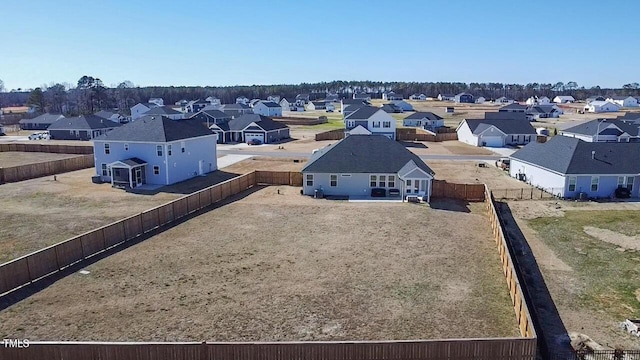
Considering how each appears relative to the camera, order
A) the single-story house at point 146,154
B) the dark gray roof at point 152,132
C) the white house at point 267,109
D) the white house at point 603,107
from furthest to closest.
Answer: the white house at point 603,107 < the white house at point 267,109 < the dark gray roof at point 152,132 < the single-story house at point 146,154

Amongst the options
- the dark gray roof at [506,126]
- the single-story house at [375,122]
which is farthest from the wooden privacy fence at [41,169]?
the dark gray roof at [506,126]

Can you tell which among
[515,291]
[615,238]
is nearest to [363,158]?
[615,238]

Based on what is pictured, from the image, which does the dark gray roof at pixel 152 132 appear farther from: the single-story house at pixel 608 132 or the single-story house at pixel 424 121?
the single-story house at pixel 424 121

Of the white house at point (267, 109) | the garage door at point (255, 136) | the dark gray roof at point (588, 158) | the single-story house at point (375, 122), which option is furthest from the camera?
the white house at point (267, 109)

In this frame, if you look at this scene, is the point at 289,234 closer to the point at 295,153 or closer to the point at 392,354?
the point at 392,354

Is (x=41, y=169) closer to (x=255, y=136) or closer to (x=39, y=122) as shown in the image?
(x=255, y=136)

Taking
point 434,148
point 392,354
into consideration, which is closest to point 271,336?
point 392,354

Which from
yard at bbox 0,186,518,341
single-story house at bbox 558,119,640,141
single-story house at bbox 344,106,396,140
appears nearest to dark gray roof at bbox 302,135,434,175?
yard at bbox 0,186,518,341
